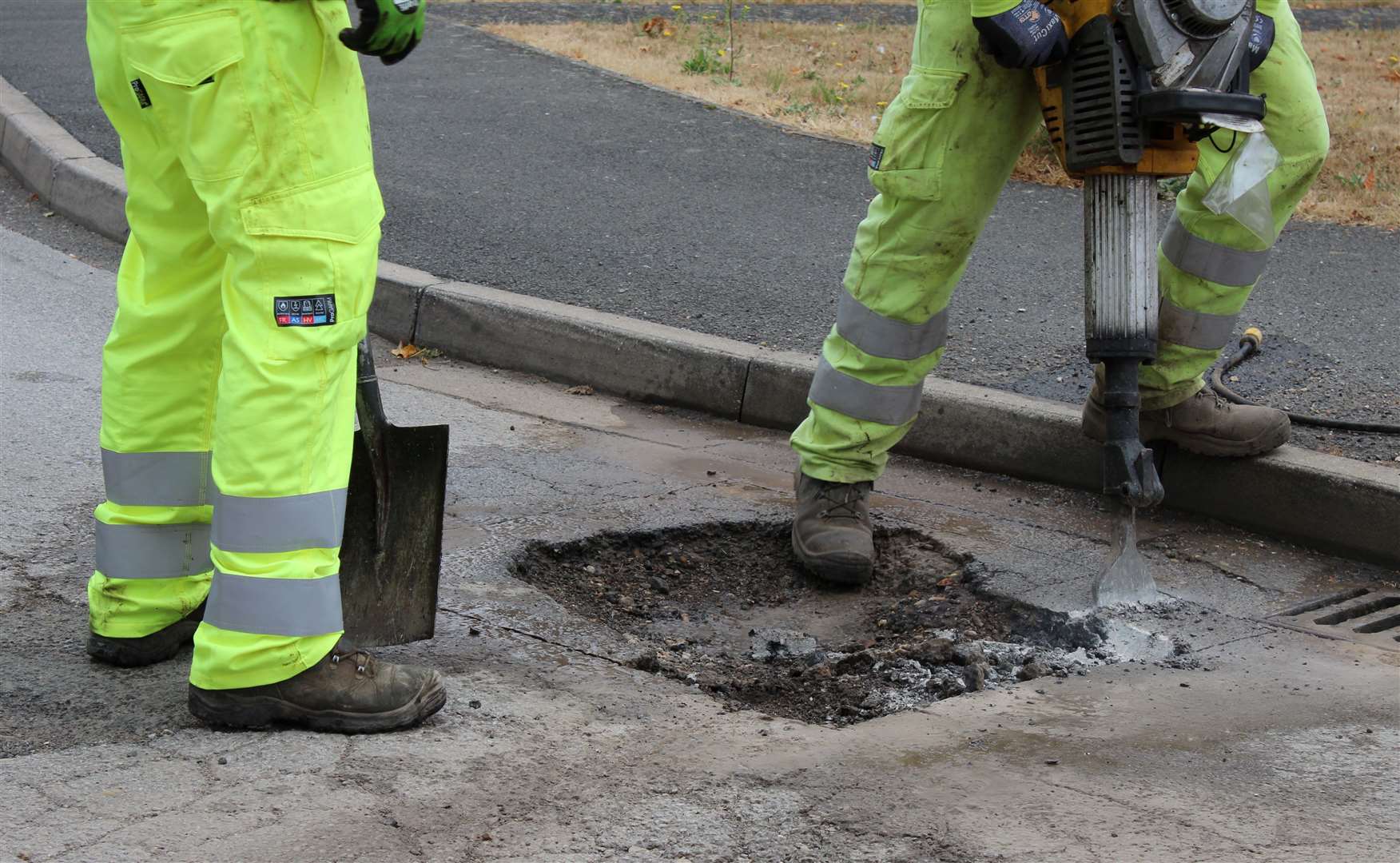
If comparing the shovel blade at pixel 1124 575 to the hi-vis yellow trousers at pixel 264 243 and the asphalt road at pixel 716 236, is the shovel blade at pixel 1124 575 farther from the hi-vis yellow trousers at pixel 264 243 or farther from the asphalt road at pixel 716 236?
the hi-vis yellow trousers at pixel 264 243

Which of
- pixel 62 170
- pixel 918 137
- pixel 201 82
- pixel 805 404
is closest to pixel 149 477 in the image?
pixel 201 82

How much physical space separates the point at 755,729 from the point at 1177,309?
5.80ft

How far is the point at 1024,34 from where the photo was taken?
10.6 ft

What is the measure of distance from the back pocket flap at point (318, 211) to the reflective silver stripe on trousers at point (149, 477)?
0.57 metres

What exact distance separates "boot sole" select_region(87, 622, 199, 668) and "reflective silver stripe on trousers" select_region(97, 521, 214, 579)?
0.11 meters

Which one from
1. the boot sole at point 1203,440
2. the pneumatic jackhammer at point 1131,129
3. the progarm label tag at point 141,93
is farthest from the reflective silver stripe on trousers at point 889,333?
the progarm label tag at point 141,93

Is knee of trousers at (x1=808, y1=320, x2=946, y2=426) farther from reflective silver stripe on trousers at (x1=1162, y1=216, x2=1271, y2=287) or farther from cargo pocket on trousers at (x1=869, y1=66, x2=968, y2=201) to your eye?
reflective silver stripe on trousers at (x1=1162, y1=216, x2=1271, y2=287)

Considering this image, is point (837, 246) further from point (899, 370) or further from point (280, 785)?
point (280, 785)

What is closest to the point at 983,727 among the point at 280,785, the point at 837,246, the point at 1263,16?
the point at 280,785

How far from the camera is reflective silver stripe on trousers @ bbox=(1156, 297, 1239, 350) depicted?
393 centimetres

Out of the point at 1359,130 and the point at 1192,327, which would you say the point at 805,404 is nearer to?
the point at 1192,327

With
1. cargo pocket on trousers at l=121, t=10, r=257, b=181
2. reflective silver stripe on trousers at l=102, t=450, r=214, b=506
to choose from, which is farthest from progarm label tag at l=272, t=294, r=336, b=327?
reflective silver stripe on trousers at l=102, t=450, r=214, b=506

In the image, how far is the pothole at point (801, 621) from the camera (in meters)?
3.09

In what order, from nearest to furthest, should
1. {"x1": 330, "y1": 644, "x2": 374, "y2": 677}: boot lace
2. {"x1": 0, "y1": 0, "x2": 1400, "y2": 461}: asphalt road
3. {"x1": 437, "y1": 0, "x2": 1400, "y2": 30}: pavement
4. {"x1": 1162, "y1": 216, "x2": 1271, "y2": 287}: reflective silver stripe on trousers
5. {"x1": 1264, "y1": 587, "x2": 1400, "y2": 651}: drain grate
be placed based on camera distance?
{"x1": 330, "y1": 644, "x2": 374, "y2": 677}: boot lace < {"x1": 1264, "y1": 587, "x2": 1400, "y2": 651}: drain grate < {"x1": 1162, "y1": 216, "x2": 1271, "y2": 287}: reflective silver stripe on trousers < {"x1": 0, "y1": 0, "x2": 1400, "y2": 461}: asphalt road < {"x1": 437, "y1": 0, "x2": 1400, "y2": 30}: pavement
